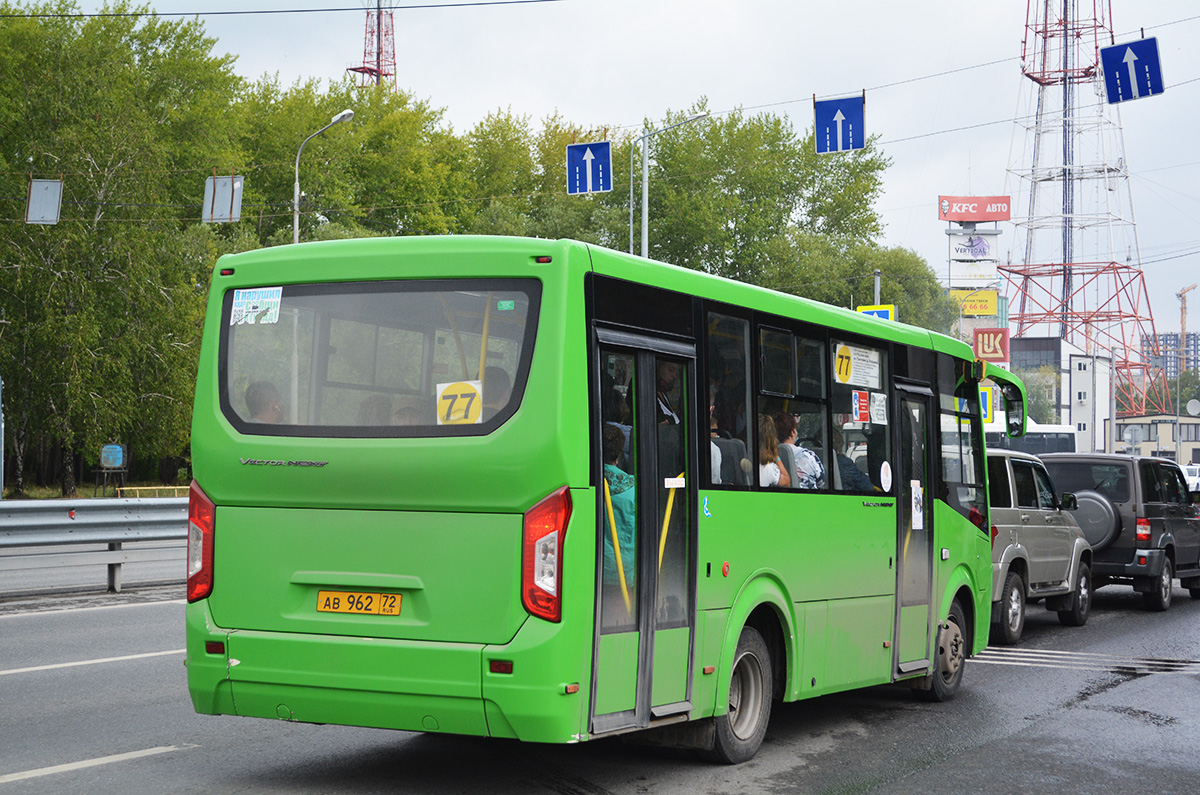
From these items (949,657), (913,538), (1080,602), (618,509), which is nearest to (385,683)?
→ (618,509)

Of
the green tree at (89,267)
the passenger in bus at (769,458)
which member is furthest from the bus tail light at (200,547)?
the green tree at (89,267)

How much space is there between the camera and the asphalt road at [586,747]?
6945 mm

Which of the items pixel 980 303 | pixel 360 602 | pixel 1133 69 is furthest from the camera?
pixel 980 303

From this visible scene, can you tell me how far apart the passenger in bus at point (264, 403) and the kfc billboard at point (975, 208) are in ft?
422

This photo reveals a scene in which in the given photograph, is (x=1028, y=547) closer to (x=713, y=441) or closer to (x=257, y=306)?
(x=713, y=441)

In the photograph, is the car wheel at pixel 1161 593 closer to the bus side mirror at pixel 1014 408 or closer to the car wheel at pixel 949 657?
the bus side mirror at pixel 1014 408

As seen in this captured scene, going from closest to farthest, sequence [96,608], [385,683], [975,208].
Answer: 1. [385,683]
2. [96,608]
3. [975,208]

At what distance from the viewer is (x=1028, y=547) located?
1412 cm

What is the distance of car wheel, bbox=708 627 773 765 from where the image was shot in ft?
24.5

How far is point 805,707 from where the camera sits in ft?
32.0

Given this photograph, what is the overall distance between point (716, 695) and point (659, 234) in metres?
68.0

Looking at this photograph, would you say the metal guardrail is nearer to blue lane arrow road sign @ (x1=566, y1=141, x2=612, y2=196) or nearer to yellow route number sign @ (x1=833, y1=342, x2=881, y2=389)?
yellow route number sign @ (x1=833, y1=342, x2=881, y2=389)

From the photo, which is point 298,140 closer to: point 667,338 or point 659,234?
point 659,234

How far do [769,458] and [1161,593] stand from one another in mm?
11317
